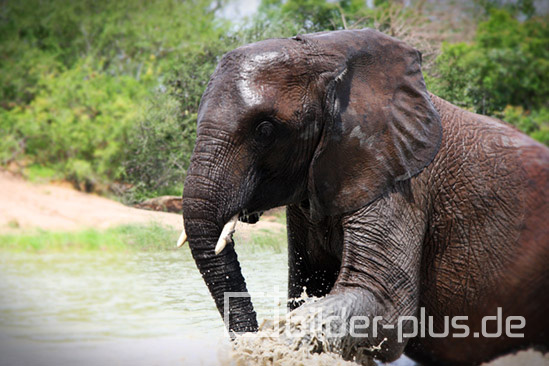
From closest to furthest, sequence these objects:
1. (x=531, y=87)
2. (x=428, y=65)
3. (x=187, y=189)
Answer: (x=187, y=189)
(x=428, y=65)
(x=531, y=87)

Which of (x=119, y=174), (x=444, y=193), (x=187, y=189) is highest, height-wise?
A: (x=187, y=189)

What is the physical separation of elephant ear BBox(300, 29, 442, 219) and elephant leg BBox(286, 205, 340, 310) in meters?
0.40

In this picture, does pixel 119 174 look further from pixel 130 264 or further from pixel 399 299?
pixel 399 299

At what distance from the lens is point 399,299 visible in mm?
3289

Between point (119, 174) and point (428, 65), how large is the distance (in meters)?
7.04

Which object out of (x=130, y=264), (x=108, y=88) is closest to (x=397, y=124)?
(x=130, y=264)

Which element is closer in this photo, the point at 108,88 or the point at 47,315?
the point at 47,315

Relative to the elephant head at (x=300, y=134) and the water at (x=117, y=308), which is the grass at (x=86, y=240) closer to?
the water at (x=117, y=308)

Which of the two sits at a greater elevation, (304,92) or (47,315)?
(304,92)

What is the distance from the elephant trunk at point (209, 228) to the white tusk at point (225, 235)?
2 cm

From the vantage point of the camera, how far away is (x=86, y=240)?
1241 cm

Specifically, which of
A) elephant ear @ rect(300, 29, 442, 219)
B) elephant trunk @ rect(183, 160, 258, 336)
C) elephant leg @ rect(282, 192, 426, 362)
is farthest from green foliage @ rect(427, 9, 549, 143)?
elephant trunk @ rect(183, 160, 258, 336)

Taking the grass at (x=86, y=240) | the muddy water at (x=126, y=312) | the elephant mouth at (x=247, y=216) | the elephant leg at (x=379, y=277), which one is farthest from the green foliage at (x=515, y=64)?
the elephant mouth at (x=247, y=216)

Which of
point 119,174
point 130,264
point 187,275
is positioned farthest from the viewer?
point 119,174
